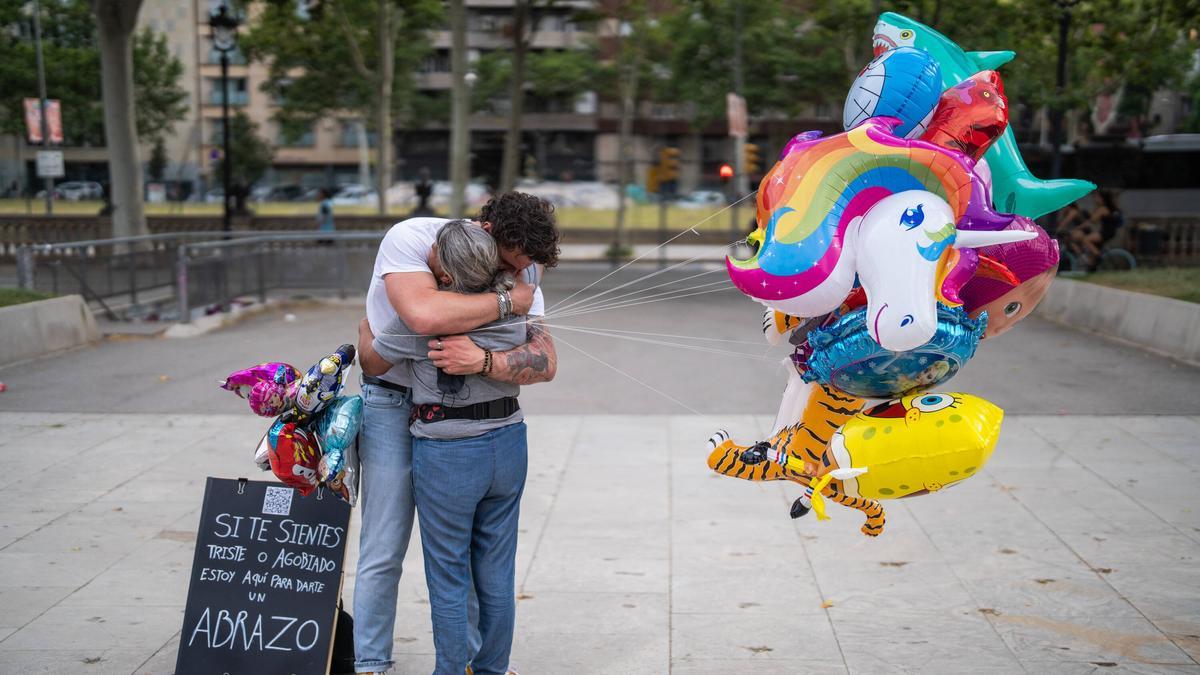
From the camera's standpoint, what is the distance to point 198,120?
52562 millimetres

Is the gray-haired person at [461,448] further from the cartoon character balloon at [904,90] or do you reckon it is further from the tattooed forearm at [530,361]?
the cartoon character balloon at [904,90]

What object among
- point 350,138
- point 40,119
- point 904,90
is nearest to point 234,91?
point 350,138

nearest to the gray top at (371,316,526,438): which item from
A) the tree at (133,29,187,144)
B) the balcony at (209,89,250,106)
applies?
the tree at (133,29,187,144)

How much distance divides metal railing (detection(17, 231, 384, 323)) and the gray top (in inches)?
434

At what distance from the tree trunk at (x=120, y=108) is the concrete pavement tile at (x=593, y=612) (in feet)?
58.6

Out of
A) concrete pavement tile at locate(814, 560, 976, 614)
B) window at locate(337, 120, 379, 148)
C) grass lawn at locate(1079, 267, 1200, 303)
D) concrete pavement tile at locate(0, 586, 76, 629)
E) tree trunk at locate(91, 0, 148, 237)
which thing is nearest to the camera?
concrete pavement tile at locate(0, 586, 76, 629)

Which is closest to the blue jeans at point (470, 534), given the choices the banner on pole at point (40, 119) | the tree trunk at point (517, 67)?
the tree trunk at point (517, 67)

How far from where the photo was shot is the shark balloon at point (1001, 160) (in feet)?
12.6

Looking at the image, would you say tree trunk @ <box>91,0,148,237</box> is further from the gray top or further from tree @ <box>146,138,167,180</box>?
tree @ <box>146,138,167,180</box>

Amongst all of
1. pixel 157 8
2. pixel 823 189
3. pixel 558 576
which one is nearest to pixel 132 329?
pixel 558 576

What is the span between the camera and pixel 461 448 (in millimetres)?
3684

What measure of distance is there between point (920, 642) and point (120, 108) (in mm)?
20025

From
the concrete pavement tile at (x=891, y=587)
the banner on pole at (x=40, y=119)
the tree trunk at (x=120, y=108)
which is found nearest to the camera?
the concrete pavement tile at (x=891, y=587)

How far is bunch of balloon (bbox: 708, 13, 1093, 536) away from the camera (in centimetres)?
350
